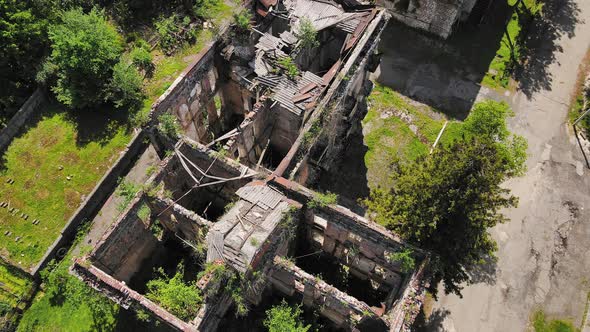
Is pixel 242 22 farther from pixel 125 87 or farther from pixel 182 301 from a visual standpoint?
pixel 182 301

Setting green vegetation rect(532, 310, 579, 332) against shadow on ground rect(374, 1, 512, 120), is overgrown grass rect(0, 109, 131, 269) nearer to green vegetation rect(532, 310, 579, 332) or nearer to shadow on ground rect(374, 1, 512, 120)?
shadow on ground rect(374, 1, 512, 120)

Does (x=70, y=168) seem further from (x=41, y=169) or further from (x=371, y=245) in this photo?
(x=371, y=245)

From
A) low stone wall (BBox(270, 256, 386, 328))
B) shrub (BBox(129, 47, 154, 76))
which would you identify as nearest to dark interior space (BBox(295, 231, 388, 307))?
low stone wall (BBox(270, 256, 386, 328))

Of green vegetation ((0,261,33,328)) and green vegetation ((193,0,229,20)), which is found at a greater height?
green vegetation ((193,0,229,20))

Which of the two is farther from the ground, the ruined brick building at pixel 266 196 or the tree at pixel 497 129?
the tree at pixel 497 129

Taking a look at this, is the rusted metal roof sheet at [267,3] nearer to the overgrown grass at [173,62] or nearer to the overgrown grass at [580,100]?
the overgrown grass at [173,62]

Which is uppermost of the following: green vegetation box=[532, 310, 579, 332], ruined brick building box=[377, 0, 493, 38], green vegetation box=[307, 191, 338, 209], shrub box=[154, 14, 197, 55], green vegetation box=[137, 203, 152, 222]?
ruined brick building box=[377, 0, 493, 38]

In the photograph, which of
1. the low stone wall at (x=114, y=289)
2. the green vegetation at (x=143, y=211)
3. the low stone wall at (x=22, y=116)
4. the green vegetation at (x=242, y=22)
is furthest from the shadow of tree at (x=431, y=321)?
the low stone wall at (x=22, y=116)
